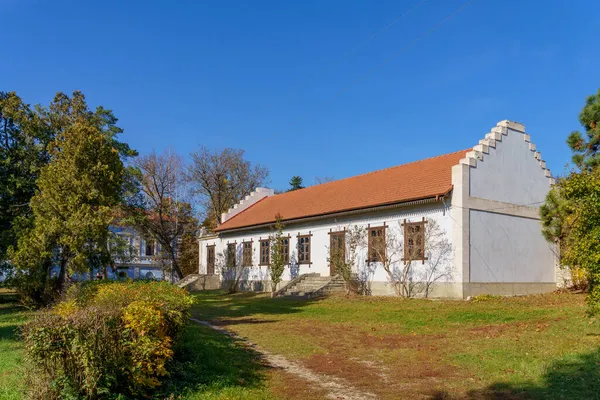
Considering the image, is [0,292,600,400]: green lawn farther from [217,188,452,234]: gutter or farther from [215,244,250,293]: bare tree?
[215,244,250,293]: bare tree

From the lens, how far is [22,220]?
22.2 meters

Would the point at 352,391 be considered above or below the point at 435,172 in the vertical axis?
below

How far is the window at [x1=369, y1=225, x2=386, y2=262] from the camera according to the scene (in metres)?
24.5

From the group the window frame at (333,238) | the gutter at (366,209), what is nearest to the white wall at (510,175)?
the gutter at (366,209)

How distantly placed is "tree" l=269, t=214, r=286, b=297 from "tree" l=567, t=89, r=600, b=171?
15.3 metres

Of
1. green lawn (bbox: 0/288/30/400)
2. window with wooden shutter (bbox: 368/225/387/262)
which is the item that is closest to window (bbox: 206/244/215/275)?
window with wooden shutter (bbox: 368/225/387/262)

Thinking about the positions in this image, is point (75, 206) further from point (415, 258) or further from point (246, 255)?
point (246, 255)

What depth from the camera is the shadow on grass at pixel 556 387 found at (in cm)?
755

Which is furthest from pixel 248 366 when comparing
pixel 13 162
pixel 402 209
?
pixel 13 162

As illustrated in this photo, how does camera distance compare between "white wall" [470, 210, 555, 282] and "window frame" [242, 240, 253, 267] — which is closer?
"white wall" [470, 210, 555, 282]

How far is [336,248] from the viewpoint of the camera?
90.4 ft

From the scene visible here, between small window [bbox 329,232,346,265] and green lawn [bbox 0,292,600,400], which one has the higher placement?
small window [bbox 329,232,346,265]

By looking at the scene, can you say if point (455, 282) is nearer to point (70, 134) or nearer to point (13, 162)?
point (70, 134)

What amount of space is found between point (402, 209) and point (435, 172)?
250 cm
